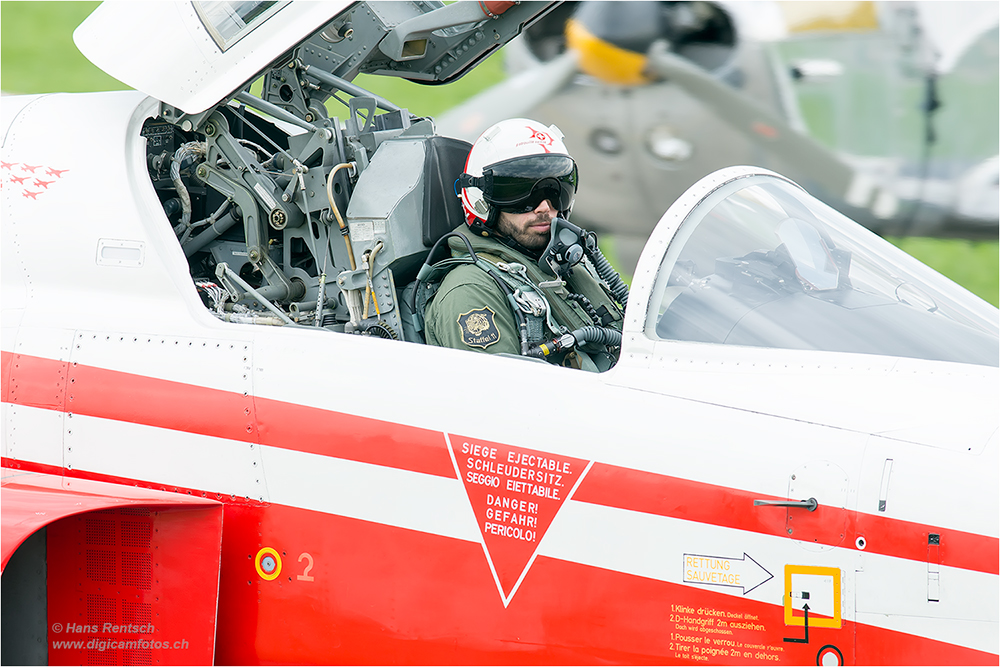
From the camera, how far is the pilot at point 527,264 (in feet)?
11.4

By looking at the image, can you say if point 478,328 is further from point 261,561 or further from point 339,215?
point 261,561

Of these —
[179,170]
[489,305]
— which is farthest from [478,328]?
[179,170]

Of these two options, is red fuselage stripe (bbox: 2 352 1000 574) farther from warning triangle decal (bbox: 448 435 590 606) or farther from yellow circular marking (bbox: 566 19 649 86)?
yellow circular marking (bbox: 566 19 649 86)

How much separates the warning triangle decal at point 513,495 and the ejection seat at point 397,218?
95 centimetres

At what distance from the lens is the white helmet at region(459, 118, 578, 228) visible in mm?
3848

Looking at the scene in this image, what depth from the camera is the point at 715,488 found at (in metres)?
2.63

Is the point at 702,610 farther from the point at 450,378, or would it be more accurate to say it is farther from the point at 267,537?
the point at 267,537

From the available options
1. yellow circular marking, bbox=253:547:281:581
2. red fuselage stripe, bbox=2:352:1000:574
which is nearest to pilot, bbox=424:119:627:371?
red fuselage stripe, bbox=2:352:1000:574

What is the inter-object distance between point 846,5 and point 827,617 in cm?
681

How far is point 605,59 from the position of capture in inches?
316

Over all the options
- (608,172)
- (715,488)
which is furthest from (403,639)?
(608,172)

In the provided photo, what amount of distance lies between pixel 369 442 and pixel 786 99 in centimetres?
638

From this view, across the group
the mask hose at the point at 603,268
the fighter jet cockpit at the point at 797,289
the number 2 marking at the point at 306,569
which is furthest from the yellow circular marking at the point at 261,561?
the mask hose at the point at 603,268

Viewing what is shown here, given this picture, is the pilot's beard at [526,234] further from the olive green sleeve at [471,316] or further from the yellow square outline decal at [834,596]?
the yellow square outline decal at [834,596]
